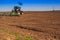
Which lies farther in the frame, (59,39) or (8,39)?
(59,39)

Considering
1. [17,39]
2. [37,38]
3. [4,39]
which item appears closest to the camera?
[4,39]

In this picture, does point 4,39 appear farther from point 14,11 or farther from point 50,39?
point 14,11

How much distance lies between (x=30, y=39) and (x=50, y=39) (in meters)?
2.79

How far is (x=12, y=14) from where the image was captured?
66.2m

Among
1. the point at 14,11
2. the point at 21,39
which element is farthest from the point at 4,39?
the point at 14,11

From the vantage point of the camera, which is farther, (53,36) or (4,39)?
(53,36)

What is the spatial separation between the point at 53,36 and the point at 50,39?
5.50 ft

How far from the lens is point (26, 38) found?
1952 cm

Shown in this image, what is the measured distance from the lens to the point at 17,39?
18.5m

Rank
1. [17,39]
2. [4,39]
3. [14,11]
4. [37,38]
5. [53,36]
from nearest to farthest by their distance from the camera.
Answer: [4,39] → [17,39] → [37,38] → [53,36] → [14,11]

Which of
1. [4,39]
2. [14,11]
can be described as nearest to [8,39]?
[4,39]

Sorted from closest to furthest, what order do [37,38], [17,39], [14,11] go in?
[17,39] → [37,38] → [14,11]

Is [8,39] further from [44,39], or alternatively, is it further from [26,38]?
[44,39]

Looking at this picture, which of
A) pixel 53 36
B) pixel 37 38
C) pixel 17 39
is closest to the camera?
pixel 17 39
